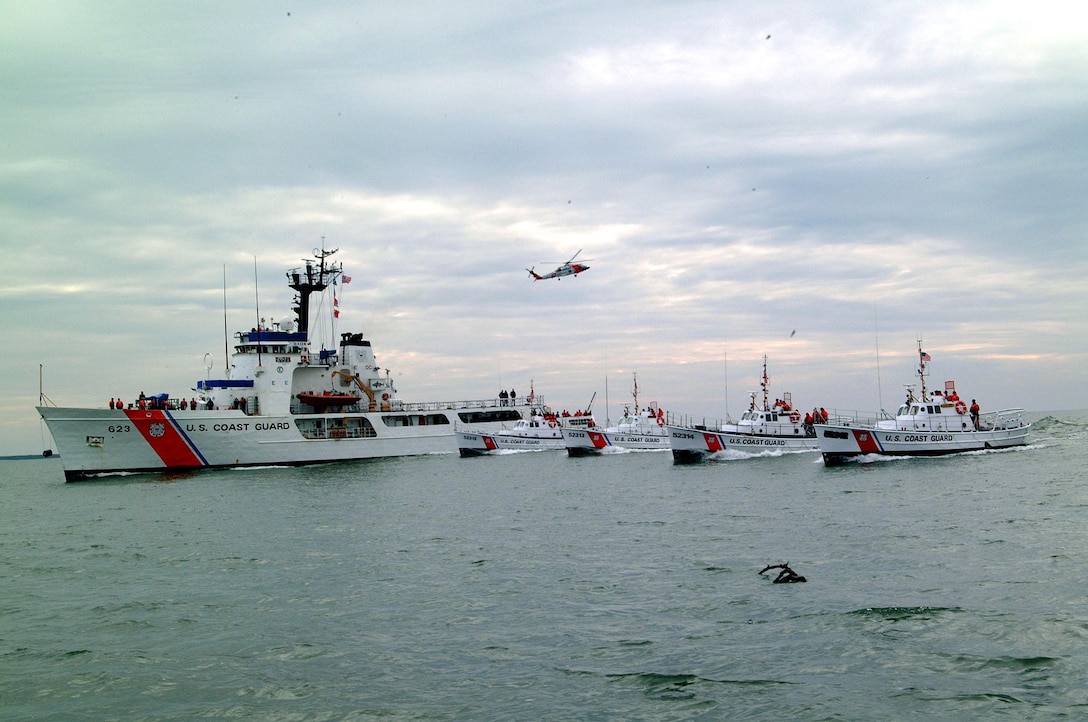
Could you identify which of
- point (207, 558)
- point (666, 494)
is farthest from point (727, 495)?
point (207, 558)

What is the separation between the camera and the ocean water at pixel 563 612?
11.7 meters

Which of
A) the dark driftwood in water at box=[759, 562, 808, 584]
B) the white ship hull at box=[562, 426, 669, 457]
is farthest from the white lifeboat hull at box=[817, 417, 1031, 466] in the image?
the dark driftwood in water at box=[759, 562, 808, 584]

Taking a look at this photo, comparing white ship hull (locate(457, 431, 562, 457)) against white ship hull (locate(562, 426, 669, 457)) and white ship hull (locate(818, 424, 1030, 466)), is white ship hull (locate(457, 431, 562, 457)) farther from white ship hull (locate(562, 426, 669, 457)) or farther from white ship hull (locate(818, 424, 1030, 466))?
white ship hull (locate(818, 424, 1030, 466))

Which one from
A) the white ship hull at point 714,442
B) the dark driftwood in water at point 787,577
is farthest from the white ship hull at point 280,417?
the dark driftwood in water at point 787,577

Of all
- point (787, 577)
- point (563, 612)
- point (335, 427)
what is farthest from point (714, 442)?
point (563, 612)

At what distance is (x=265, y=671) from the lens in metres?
13.3

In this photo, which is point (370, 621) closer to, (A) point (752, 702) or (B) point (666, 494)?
(A) point (752, 702)

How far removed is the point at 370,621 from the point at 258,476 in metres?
39.1

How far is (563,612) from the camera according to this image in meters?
16.2

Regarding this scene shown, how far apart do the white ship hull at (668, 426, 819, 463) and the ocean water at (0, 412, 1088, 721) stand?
23295 millimetres

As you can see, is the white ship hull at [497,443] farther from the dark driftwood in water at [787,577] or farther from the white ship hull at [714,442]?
the dark driftwood in water at [787,577]

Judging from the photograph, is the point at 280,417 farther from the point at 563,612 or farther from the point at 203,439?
the point at 563,612

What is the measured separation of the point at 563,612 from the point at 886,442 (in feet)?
127

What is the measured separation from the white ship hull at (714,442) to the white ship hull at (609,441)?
11.9m
